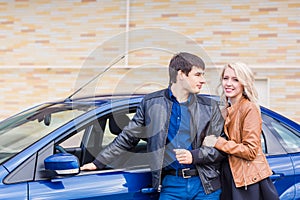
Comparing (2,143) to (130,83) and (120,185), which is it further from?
(130,83)

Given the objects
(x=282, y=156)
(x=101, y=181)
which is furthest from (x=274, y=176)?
(x=101, y=181)

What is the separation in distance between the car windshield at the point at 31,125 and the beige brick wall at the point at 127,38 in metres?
3.31

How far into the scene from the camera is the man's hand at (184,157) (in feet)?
8.29

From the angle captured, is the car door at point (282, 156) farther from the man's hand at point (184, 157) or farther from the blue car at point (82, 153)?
the man's hand at point (184, 157)

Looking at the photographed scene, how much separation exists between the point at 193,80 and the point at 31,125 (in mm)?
1194

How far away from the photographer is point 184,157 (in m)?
2.53

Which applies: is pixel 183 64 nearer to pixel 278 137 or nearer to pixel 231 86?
pixel 231 86

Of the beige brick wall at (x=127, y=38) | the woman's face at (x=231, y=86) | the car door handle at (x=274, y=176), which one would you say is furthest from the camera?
the beige brick wall at (x=127, y=38)

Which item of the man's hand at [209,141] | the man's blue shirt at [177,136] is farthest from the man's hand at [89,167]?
the man's hand at [209,141]

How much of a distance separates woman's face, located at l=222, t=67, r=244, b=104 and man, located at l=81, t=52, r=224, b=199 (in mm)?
157

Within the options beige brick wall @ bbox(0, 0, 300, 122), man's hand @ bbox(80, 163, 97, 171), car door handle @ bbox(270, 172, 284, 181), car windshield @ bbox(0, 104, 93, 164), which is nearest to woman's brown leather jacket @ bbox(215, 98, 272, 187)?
car door handle @ bbox(270, 172, 284, 181)

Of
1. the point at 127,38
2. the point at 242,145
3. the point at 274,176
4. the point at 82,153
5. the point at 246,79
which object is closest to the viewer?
the point at 242,145

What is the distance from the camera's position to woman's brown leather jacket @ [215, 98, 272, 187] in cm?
263

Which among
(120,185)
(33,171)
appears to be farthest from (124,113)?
(33,171)
